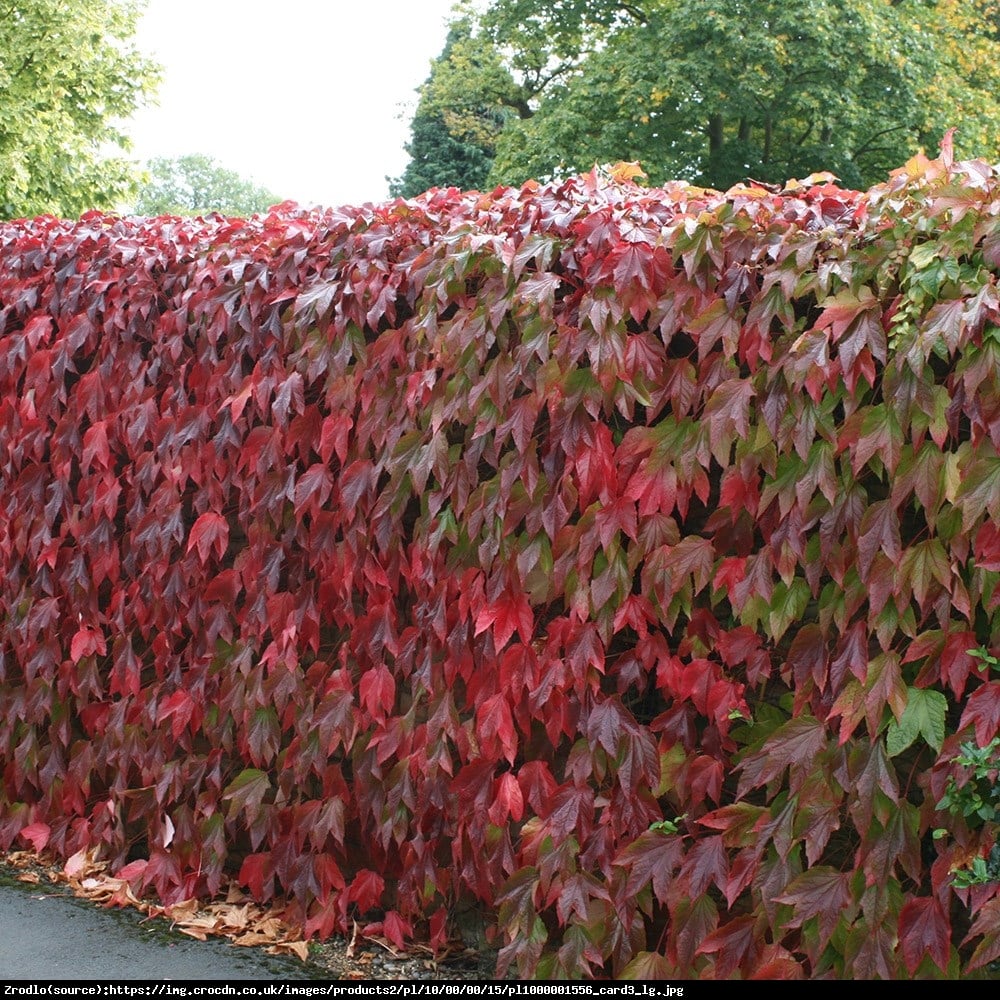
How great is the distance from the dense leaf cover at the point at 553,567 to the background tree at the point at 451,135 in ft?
86.4

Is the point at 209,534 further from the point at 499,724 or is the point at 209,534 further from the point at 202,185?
the point at 202,185

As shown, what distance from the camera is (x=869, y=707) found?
249 cm

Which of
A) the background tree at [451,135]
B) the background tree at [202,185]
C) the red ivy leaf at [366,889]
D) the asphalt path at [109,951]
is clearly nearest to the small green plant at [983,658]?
the red ivy leaf at [366,889]

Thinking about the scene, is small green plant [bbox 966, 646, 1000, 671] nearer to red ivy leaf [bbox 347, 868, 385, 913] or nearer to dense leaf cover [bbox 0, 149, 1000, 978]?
dense leaf cover [bbox 0, 149, 1000, 978]

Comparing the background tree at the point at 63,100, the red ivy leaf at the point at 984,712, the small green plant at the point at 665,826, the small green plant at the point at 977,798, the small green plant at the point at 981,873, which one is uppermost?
the background tree at the point at 63,100

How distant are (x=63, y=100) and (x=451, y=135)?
12212mm

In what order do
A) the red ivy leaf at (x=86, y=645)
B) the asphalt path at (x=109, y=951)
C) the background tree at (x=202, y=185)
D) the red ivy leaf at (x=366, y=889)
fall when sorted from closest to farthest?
the asphalt path at (x=109, y=951) < the red ivy leaf at (x=366, y=889) < the red ivy leaf at (x=86, y=645) < the background tree at (x=202, y=185)

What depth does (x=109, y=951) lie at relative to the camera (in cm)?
342

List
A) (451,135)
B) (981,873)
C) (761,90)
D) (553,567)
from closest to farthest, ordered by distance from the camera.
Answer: (981,873), (553,567), (761,90), (451,135)

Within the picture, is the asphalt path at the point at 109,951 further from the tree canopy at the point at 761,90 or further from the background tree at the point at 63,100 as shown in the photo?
the tree canopy at the point at 761,90

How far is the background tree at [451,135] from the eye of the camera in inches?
1156

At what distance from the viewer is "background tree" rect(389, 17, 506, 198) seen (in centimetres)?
2938

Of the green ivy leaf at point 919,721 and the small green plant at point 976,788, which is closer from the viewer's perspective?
the small green plant at point 976,788

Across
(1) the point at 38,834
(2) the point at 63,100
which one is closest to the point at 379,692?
(1) the point at 38,834
